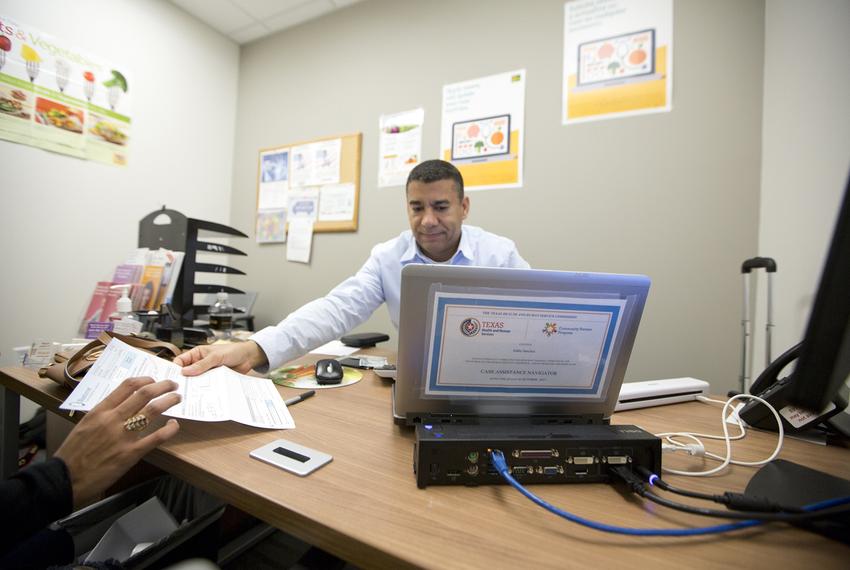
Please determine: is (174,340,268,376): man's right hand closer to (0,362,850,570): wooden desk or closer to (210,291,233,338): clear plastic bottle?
(0,362,850,570): wooden desk

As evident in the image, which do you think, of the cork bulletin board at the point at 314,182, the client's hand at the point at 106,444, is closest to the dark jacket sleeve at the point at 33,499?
the client's hand at the point at 106,444

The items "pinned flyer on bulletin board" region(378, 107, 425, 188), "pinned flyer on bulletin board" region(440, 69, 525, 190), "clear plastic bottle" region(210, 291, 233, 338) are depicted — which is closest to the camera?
"clear plastic bottle" region(210, 291, 233, 338)

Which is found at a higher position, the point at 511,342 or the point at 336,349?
the point at 511,342

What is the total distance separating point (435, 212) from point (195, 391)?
3.05 feet

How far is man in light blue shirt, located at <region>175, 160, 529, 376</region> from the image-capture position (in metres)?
0.85

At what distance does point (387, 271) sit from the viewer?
1.38 meters

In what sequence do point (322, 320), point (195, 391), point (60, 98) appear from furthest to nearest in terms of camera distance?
point (60, 98), point (322, 320), point (195, 391)

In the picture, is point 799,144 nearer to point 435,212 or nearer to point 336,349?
point 435,212

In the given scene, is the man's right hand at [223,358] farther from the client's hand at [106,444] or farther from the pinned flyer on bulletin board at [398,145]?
the pinned flyer on bulletin board at [398,145]

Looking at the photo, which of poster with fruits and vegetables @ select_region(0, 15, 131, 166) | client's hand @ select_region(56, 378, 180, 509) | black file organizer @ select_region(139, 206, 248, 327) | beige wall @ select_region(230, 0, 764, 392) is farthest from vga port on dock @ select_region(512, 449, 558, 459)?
poster with fruits and vegetables @ select_region(0, 15, 131, 166)

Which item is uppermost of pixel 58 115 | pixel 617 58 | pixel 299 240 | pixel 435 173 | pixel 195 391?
pixel 617 58

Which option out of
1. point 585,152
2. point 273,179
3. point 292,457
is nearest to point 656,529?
point 292,457

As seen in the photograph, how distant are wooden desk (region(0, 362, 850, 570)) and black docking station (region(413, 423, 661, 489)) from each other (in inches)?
0.7

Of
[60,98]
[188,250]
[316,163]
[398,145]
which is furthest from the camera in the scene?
[316,163]
